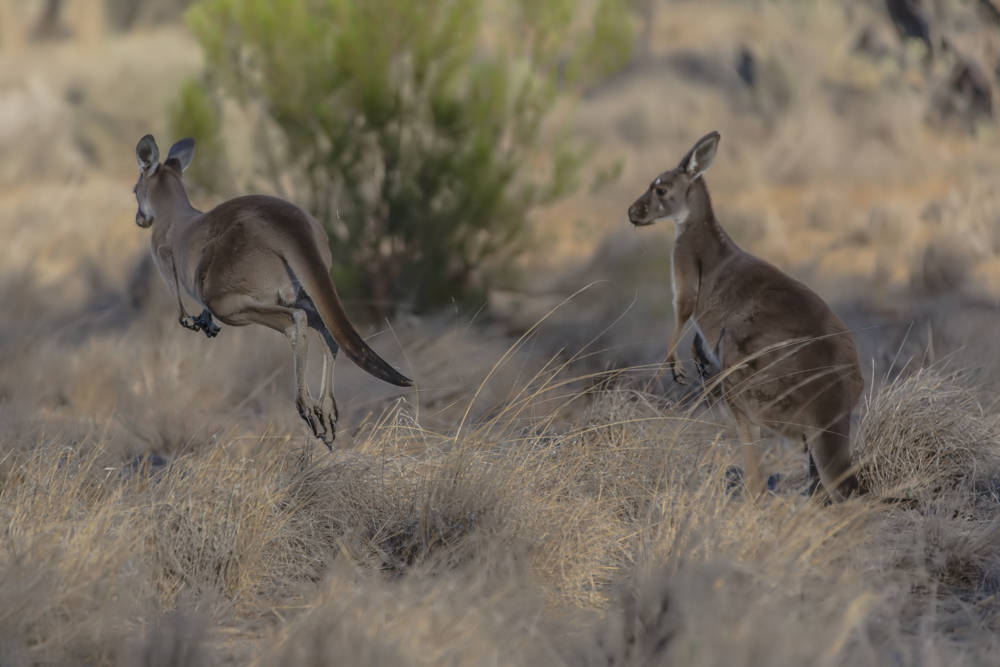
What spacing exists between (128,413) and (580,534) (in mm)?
3838

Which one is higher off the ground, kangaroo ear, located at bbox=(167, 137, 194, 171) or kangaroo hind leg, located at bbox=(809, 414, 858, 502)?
kangaroo ear, located at bbox=(167, 137, 194, 171)

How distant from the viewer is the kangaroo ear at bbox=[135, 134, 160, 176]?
346cm

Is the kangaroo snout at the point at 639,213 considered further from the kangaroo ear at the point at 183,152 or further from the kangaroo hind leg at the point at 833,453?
the kangaroo ear at the point at 183,152

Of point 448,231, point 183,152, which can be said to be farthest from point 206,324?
point 448,231

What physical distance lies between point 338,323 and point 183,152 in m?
1.28

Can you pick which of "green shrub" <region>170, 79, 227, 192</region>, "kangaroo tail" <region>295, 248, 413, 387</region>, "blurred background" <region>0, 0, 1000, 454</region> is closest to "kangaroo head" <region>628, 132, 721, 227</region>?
"blurred background" <region>0, 0, 1000, 454</region>

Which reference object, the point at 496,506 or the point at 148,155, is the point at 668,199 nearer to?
the point at 496,506

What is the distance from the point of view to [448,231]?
28.7 ft

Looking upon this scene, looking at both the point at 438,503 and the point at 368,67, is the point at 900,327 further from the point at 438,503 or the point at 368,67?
the point at 438,503

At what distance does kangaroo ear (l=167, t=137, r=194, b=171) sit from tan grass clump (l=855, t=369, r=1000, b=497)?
10.5 ft

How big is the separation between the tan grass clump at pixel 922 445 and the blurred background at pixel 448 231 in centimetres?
22

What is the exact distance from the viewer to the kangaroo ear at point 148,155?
346cm

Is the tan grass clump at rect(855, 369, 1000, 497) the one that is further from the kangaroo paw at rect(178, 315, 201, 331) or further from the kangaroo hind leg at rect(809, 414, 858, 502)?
the kangaroo paw at rect(178, 315, 201, 331)

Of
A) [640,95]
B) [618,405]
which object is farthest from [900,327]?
[640,95]
